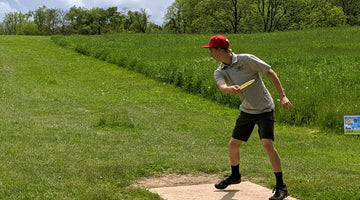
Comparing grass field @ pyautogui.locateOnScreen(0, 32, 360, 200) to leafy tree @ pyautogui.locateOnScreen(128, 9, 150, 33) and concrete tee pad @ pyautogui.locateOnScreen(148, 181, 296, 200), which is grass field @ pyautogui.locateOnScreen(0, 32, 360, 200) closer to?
concrete tee pad @ pyautogui.locateOnScreen(148, 181, 296, 200)

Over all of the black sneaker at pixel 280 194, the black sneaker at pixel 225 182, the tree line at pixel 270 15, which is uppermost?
the tree line at pixel 270 15

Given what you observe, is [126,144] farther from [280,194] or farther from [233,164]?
[280,194]

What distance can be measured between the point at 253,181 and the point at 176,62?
16.9 metres

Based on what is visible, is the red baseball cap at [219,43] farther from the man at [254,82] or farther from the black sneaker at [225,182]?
the black sneaker at [225,182]

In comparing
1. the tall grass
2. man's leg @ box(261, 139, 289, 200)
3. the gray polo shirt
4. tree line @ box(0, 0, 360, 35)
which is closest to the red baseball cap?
the gray polo shirt

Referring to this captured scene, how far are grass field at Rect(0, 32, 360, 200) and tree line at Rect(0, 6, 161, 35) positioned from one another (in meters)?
75.4

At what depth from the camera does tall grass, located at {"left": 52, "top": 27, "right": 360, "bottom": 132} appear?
535 inches

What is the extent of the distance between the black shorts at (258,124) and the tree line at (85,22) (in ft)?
286

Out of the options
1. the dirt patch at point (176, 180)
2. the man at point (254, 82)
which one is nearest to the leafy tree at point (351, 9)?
the dirt patch at point (176, 180)

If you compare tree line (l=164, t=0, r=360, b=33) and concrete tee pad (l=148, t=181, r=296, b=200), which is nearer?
concrete tee pad (l=148, t=181, r=296, b=200)

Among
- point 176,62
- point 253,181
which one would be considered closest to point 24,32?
point 176,62

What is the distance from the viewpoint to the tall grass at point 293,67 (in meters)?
13.6

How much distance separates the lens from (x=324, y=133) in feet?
41.3

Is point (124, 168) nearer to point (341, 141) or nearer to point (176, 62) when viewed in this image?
point (341, 141)
